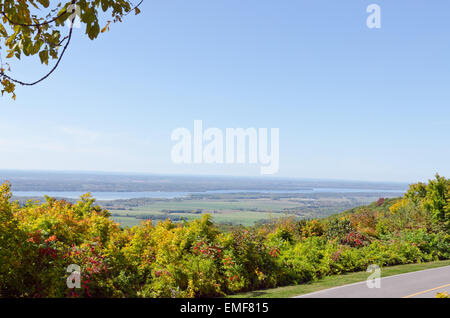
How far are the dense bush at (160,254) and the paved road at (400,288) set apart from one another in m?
1.72

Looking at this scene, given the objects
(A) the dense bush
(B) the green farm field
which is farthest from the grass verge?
(B) the green farm field

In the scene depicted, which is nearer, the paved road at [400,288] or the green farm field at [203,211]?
the paved road at [400,288]

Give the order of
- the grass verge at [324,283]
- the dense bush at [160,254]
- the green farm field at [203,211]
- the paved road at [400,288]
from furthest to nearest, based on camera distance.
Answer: the green farm field at [203,211] → the grass verge at [324,283] → the paved road at [400,288] → the dense bush at [160,254]

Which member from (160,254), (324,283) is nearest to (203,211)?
(324,283)

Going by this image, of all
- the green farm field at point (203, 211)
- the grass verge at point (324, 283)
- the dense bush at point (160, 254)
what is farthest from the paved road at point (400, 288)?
the green farm field at point (203, 211)

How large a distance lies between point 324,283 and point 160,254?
527 centimetres

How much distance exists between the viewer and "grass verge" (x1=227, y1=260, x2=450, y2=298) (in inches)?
314

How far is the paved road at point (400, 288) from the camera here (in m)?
7.88

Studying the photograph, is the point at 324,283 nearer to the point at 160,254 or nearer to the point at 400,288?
the point at 400,288

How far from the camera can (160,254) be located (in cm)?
841

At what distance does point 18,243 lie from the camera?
241 inches

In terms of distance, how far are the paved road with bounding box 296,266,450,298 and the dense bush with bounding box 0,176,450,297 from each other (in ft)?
5.63

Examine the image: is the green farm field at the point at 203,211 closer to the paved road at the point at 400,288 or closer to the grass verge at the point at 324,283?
the grass verge at the point at 324,283
